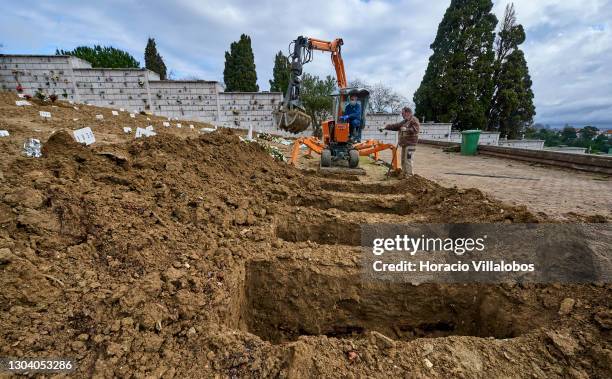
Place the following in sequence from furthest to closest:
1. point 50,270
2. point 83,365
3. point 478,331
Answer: point 478,331 < point 50,270 < point 83,365

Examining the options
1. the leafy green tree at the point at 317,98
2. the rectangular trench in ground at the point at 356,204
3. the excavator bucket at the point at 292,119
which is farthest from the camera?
→ the leafy green tree at the point at 317,98

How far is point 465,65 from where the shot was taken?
19.3 metres

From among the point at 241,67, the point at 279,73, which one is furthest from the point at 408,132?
the point at 279,73

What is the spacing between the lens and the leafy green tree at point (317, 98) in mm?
22203

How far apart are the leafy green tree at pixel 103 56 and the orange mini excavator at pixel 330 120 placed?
21.6 metres

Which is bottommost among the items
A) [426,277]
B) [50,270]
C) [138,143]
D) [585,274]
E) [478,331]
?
[478,331]

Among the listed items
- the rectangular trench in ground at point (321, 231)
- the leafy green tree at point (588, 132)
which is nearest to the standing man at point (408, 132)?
the rectangular trench in ground at point (321, 231)

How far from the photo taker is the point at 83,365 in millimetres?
1479

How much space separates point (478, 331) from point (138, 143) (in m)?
4.73

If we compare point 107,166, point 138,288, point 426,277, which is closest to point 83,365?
point 138,288

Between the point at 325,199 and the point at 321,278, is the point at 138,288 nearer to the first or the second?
the point at 321,278

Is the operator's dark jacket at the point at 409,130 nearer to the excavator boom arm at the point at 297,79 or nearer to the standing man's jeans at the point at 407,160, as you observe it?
the standing man's jeans at the point at 407,160

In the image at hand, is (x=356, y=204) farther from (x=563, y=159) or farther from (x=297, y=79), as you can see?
(x=563, y=159)

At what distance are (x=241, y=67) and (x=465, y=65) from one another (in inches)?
687
